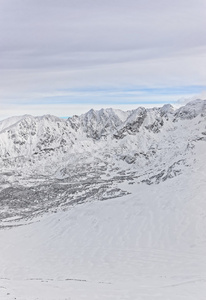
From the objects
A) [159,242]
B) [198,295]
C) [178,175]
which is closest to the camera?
[198,295]

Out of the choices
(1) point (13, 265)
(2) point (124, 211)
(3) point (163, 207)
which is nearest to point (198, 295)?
(1) point (13, 265)

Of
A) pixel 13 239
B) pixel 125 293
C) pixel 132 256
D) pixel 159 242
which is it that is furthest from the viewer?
pixel 13 239

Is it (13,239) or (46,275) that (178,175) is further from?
(46,275)

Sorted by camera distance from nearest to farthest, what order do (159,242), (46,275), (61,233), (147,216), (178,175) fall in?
(46,275), (159,242), (147,216), (61,233), (178,175)

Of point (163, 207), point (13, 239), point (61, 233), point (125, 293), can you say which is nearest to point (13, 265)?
point (61, 233)

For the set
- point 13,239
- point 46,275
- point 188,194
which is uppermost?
point 188,194

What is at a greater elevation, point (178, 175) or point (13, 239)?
point (178, 175)

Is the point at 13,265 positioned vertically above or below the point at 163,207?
below

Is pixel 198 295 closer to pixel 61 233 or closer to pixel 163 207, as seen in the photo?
pixel 163 207

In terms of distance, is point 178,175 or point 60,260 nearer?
point 60,260
